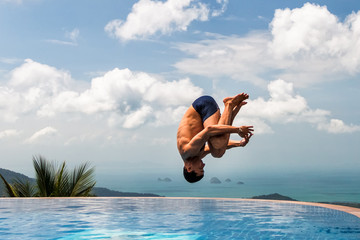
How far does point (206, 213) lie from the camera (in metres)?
10.1

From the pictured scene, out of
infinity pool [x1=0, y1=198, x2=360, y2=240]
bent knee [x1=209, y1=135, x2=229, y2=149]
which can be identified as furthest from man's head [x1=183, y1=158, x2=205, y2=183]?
infinity pool [x1=0, y1=198, x2=360, y2=240]

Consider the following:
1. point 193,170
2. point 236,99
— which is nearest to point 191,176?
point 193,170

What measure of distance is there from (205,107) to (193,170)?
1086 mm

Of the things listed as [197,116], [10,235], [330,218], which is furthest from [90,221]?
[330,218]

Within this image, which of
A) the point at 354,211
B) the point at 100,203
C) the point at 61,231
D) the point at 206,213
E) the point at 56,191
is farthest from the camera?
the point at 56,191

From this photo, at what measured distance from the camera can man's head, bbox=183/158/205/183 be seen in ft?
23.5

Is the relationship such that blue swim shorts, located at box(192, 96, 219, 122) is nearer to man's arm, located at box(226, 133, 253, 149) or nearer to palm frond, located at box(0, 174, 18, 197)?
man's arm, located at box(226, 133, 253, 149)

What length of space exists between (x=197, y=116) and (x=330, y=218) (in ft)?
12.3

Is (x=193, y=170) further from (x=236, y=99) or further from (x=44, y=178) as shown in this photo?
(x=44, y=178)

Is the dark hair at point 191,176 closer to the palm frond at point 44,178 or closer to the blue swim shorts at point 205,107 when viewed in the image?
the blue swim shorts at point 205,107

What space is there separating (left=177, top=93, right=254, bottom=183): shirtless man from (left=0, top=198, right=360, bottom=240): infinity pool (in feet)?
4.11

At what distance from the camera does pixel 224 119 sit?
7.00 m

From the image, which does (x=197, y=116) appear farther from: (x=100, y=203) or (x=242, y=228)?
(x=100, y=203)

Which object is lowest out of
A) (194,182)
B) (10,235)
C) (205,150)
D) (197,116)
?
(10,235)
